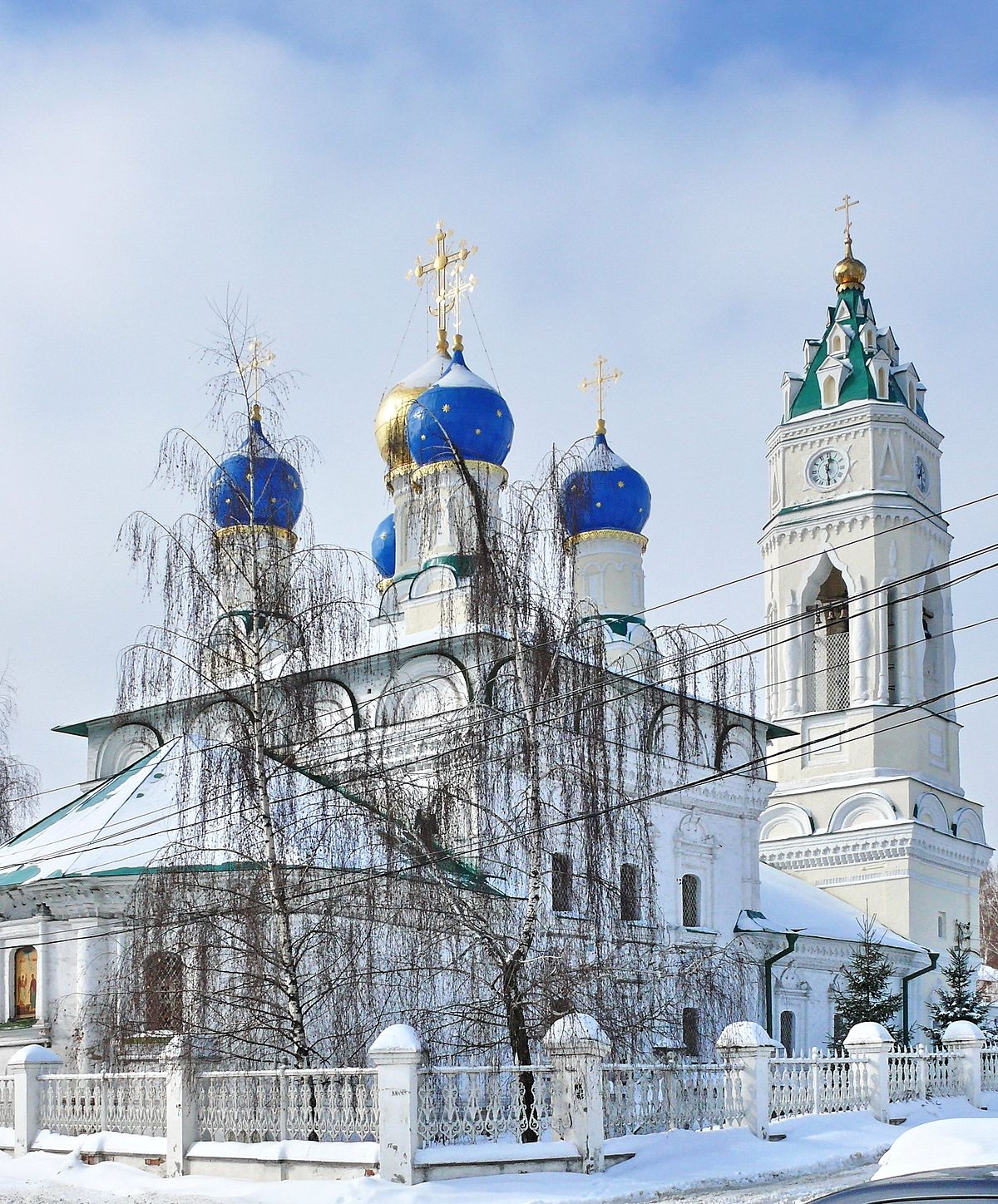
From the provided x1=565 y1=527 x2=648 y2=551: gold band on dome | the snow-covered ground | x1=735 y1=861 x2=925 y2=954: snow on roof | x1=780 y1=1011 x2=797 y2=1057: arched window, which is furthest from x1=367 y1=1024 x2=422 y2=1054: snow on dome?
x1=565 y1=527 x2=648 y2=551: gold band on dome

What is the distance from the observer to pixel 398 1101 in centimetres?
1105

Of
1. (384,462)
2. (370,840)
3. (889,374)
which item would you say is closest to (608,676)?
(370,840)

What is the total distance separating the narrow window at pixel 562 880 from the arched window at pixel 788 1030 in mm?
12106

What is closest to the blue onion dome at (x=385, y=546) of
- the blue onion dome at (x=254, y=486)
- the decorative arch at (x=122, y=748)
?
the decorative arch at (x=122, y=748)

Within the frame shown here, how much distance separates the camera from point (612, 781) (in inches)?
545

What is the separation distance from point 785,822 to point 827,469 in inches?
272

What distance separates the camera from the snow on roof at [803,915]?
24309 millimetres

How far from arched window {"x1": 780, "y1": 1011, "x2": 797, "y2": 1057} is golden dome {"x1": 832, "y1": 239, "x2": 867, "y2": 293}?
15.0m

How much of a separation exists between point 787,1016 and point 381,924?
47.2ft

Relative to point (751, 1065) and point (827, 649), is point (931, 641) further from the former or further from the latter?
point (751, 1065)

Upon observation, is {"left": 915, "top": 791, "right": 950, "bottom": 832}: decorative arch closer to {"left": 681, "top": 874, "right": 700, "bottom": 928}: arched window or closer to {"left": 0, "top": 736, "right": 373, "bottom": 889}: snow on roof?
{"left": 681, "top": 874, "right": 700, "bottom": 928}: arched window

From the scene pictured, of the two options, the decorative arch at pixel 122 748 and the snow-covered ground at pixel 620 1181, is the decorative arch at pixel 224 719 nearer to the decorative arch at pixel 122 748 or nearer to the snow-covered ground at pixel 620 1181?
the snow-covered ground at pixel 620 1181

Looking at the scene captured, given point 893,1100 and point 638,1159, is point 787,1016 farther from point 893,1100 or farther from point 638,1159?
point 638,1159

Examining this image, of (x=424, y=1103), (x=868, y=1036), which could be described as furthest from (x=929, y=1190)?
(x=868, y=1036)
